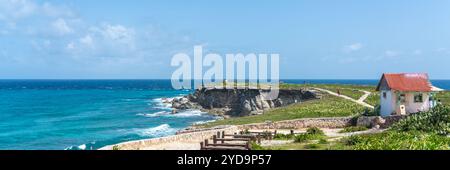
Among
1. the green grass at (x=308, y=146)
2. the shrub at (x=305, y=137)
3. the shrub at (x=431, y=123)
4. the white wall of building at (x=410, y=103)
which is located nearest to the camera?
the green grass at (x=308, y=146)

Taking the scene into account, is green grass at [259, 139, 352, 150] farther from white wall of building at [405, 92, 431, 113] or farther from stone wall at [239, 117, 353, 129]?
white wall of building at [405, 92, 431, 113]

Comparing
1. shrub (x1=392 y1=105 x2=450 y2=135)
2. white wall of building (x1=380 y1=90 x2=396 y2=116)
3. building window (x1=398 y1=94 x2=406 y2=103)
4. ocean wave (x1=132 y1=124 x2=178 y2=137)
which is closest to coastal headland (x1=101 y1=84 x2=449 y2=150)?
white wall of building (x1=380 y1=90 x2=396 y2=116)

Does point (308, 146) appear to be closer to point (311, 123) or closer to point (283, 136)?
point (283, 136)

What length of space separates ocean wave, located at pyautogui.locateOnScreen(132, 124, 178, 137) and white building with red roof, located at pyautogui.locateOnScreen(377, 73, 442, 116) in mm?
20256

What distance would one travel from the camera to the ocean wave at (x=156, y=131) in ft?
150

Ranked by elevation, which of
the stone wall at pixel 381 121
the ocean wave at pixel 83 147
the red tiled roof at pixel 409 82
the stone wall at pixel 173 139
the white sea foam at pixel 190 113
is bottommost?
the ocean wave at pixel 83 147

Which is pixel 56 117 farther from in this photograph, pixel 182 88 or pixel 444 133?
pixel 182 88

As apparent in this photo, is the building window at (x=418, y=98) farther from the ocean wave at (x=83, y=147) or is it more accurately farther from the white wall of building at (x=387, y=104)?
the ocean wave at (x=83, y=147)

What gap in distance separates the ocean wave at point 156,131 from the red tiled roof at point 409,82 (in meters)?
20.4

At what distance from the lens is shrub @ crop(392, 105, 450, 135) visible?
23.9 metres

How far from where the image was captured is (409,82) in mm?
32875

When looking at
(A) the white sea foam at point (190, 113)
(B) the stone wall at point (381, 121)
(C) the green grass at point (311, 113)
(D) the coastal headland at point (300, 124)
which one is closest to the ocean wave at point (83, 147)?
(D) the coastal headland at point (300, 124)

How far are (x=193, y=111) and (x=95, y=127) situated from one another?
73.4ft
